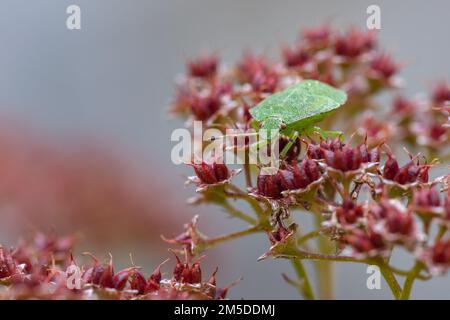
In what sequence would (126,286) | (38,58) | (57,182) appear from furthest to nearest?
(38,58), (57,182), (126,286)

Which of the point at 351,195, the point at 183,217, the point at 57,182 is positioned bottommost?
the point at 183,217

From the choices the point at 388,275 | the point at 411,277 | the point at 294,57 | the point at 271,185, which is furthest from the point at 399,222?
the point at 294,57

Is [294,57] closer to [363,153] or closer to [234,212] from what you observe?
[234,212]

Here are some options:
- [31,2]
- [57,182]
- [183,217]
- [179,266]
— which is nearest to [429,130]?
[179,266]

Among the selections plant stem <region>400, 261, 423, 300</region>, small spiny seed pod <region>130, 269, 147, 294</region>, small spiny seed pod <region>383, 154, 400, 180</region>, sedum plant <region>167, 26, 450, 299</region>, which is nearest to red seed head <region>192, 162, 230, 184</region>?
sedum plant <region>167, 26, 450, 299</region>

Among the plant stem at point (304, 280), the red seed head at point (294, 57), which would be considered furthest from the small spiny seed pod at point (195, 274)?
the red seed head at point (294, 57)

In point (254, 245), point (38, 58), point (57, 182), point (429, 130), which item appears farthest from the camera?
point (38, 58)

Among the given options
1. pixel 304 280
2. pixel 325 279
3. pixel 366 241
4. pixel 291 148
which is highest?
pixel 291 148
